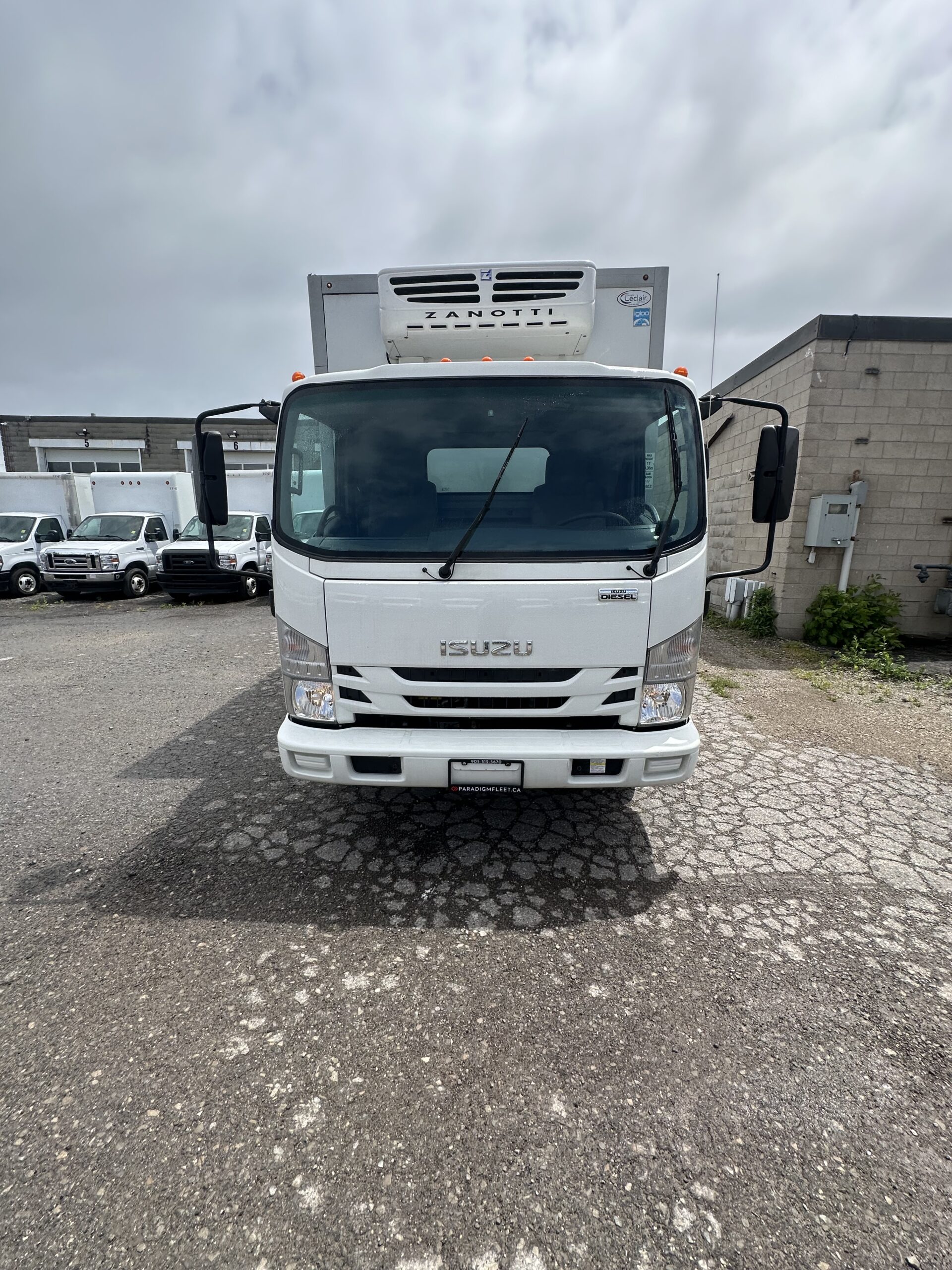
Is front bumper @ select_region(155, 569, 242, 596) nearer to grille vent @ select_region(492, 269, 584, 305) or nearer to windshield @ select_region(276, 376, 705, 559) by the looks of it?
grille vent @ select_region(492, 269, 584, 305)

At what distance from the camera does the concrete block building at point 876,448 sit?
23.1 ft

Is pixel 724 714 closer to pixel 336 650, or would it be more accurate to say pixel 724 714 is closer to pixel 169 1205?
pixel 336 650

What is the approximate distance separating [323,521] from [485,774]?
58.9 inches

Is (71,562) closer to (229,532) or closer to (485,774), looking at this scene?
(229,532)

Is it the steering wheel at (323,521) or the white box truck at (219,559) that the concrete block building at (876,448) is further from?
the white box truck at (219,559)

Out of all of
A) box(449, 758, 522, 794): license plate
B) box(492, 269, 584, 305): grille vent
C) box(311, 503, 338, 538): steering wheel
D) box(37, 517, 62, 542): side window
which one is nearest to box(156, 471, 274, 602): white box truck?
box(37, 517, 62, 542): side window

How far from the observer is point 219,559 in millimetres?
11359

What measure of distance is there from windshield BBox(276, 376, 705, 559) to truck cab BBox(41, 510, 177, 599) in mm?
11699

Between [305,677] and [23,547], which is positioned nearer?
[305,677]

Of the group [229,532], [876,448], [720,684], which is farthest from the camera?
[229,532]

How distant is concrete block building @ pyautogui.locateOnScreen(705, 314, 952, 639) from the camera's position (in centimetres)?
704

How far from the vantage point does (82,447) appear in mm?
25891

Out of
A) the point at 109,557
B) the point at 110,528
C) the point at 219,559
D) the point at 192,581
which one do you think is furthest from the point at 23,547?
the point at 219,559

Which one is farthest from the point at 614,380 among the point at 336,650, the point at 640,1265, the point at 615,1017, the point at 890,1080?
the point at 640,1265
